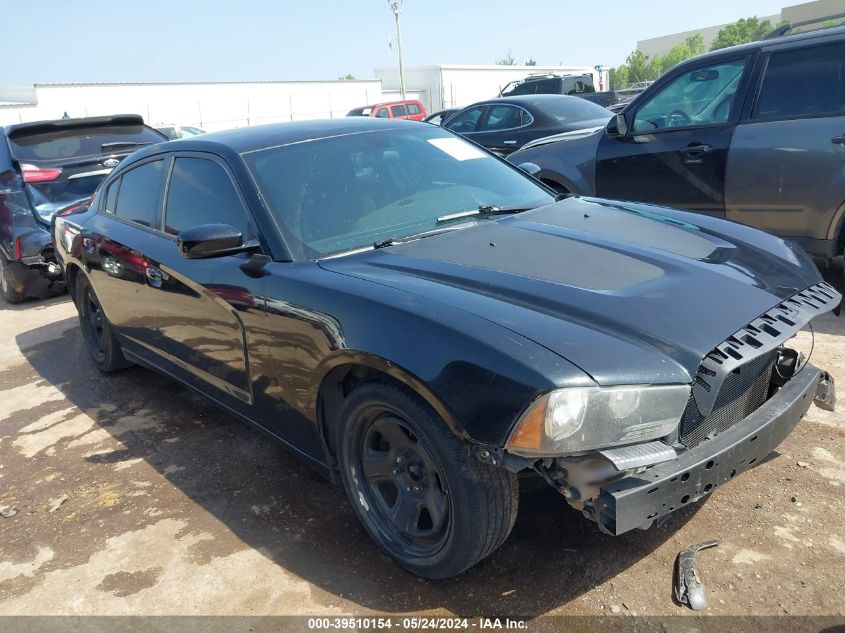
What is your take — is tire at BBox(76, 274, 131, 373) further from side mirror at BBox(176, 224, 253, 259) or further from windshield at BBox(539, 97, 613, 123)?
windshield at BBox(539, 97, 613, 123)

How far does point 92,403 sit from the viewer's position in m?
4.76

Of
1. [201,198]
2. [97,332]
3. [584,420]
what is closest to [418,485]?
[584,420]

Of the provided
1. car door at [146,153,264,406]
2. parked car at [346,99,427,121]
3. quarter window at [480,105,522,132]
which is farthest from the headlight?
parked car at [346,99,427,121]

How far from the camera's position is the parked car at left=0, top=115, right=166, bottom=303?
710 centimetres

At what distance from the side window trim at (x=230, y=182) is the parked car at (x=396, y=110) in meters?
19.9

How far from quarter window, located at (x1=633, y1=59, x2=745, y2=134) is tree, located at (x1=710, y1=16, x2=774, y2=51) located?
72.7 m

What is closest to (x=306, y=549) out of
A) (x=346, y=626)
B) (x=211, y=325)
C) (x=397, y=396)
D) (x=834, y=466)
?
(x=346, y=626)

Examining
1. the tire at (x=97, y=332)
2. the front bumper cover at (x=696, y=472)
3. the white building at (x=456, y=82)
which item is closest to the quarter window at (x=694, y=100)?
the front bumper cover at (x=696, y=472)

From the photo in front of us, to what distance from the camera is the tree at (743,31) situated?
71.9m

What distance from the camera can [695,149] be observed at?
5.43m

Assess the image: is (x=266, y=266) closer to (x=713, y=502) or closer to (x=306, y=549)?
(x=306, y=549)

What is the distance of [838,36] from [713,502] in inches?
141

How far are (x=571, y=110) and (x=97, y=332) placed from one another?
6662 millimetres

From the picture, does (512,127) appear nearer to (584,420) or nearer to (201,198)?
(201,198)
